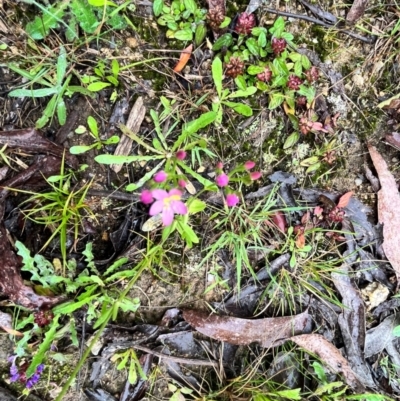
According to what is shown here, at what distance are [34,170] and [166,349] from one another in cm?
126

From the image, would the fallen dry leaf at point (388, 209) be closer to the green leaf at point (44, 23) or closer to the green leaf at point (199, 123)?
the green leaf at point (199, 123)

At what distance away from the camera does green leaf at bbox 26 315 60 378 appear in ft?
7.83

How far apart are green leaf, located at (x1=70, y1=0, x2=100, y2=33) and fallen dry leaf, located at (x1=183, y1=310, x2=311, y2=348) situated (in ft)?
5.42

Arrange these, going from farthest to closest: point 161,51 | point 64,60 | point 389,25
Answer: point 389,25
point 161,51
point 64,60

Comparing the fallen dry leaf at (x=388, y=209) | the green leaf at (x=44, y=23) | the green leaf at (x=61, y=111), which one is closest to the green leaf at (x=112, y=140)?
the green leaf at (x=61, y=111)

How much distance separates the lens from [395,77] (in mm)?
2785

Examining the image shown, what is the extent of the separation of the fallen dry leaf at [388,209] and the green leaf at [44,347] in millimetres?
2013

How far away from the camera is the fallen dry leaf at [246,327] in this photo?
266 cm

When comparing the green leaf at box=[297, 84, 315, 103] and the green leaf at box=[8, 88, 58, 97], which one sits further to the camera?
the green leaf at box=[297, 84, 315, 103]

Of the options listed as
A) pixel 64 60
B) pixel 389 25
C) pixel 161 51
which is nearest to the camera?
pixel 64 60

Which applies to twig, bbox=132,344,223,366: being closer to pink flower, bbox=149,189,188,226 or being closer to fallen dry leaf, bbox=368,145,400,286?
pink flower, bbox=149,189,188,226

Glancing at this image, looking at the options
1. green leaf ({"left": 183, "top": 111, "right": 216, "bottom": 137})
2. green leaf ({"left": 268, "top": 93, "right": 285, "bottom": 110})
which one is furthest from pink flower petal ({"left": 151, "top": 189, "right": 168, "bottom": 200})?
green leaf ({"left": 268, "top": 93, "right": 285, "bottom": 110})

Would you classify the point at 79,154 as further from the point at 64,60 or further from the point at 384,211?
the point at 384,211

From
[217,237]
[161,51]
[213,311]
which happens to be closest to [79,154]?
[161,51]
